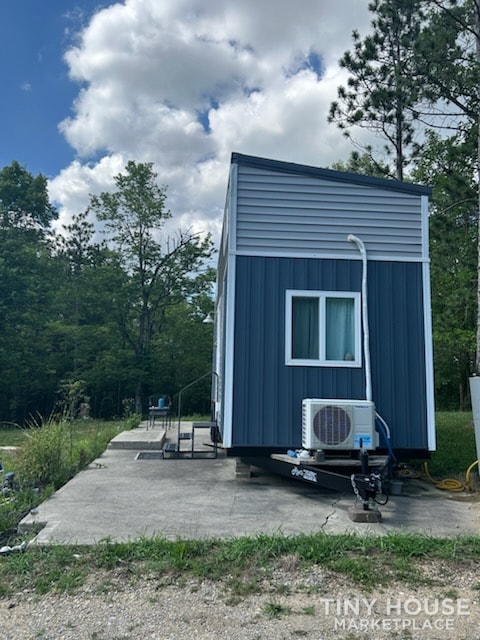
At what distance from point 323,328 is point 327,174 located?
1849 millimetres

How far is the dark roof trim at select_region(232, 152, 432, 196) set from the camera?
18.5 feet

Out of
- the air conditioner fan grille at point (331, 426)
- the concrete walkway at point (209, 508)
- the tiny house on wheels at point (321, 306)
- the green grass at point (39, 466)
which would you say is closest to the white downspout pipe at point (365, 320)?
the tiny house on wheels at point (321, 306)

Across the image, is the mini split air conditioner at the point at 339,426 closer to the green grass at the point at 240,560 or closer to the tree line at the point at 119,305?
the green grass at the point at 240,560

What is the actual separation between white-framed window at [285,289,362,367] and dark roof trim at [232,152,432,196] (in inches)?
53.2

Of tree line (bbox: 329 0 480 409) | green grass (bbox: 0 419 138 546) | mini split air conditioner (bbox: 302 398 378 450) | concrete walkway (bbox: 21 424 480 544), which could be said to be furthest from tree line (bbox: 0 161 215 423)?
mini split air conditioner (bbox: 302 398 378 450)

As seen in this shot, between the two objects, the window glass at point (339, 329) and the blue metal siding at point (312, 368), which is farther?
the window glass at point (339, 329)

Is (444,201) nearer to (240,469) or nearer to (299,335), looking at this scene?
(299,335)

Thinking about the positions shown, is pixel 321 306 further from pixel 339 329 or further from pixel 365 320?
pixel 365 320

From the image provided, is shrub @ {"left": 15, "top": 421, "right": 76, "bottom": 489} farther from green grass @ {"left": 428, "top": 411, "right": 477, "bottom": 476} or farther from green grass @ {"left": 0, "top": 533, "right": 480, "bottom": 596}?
green grass @ {"left": 428, "top": 411, "right": 477, "bottom": 476}

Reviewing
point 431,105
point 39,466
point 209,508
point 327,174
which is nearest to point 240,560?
point 209,508

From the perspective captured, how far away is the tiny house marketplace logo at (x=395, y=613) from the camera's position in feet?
8.01

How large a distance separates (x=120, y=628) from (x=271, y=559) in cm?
112

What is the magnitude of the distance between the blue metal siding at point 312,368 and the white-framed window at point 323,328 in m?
0.08

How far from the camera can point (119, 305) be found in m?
20.5
